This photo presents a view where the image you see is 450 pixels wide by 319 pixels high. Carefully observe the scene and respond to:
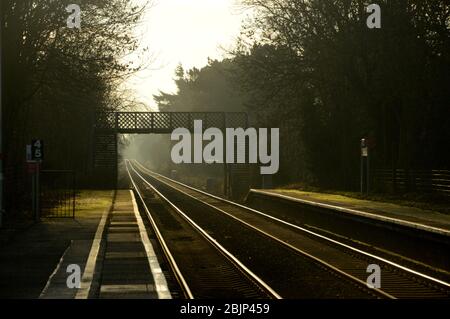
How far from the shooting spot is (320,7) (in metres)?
37.4

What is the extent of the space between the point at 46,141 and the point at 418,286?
3880cm

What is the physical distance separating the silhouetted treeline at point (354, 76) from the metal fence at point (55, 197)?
1055 centimetres

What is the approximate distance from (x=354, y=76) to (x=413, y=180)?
729 centimetres

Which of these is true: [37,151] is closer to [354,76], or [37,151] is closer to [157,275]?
[157,275]

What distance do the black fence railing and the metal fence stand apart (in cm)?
1453

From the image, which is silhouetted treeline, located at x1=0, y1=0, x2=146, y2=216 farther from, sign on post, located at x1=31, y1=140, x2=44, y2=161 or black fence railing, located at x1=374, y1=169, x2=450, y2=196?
black fence railing, located at x1=374, y1=169, x2=450, y2=196

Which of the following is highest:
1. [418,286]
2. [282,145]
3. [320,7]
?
[320,7]

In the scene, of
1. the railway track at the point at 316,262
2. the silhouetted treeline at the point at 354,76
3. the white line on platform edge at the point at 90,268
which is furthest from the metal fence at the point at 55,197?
the silhouetted treeline at the point at 354,76

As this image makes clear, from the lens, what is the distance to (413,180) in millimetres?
33062

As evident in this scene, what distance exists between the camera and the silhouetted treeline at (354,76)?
30.9m

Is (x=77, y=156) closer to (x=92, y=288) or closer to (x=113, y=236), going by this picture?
(x=113, y=236)

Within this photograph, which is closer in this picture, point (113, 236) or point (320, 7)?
point (113, 236)

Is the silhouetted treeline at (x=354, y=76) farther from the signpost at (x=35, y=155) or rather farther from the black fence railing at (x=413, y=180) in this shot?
the signpost at (x=35, y=155)

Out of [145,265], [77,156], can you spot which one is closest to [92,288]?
[145,265]
